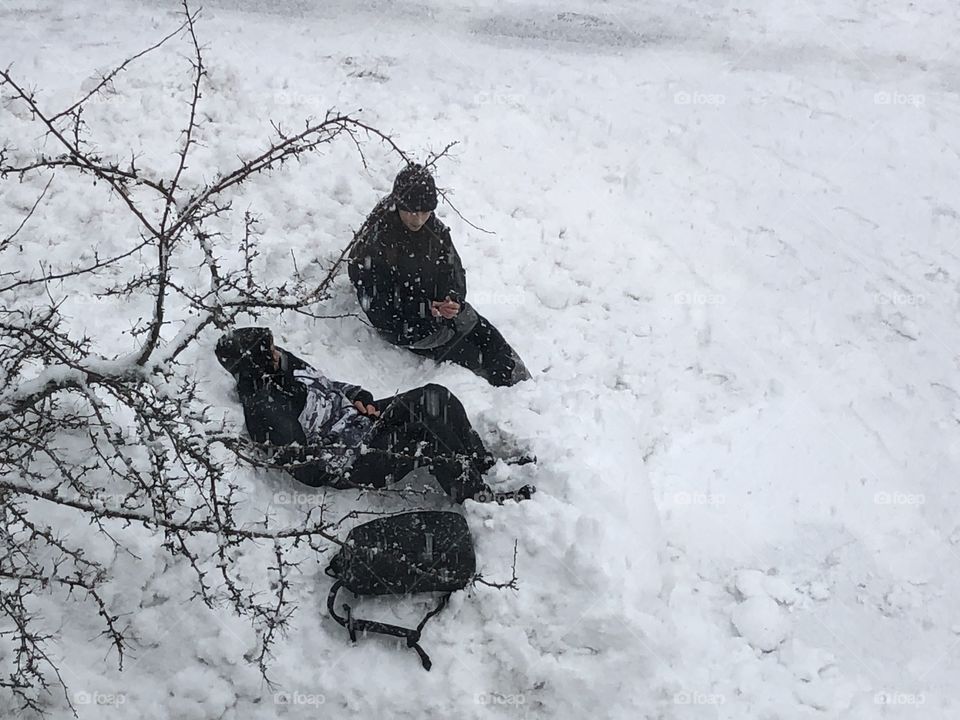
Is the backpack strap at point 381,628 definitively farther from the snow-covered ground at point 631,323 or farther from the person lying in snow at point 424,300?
the person lying in snow at point 424,300

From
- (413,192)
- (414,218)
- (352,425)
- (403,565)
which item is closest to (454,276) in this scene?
(414,218)

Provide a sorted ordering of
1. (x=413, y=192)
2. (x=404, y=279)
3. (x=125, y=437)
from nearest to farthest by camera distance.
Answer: (x=125, y=437), (x=413, y=192), (x=404, y=279)

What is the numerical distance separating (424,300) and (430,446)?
142 centimetres

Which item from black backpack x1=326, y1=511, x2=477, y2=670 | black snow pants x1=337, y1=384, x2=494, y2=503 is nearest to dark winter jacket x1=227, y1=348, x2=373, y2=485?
black snow pants x1=337, y1=384, x2=494, y2=503

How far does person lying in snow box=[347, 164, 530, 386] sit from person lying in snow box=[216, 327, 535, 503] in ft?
2.88

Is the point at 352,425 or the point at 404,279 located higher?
the point at 404,279

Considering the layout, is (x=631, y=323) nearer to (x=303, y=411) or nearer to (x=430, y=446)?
(x=430, y=446)

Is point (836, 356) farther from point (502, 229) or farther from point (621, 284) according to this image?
point (502, 229)

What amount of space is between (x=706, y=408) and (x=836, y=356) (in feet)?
4.42

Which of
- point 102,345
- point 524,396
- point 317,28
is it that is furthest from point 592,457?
point 317,28

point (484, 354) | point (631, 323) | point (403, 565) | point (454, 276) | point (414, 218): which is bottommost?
point (403, 565)

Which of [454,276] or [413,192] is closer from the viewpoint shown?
[413,192]

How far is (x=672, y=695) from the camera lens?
14.8ft

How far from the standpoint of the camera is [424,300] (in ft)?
19.8
